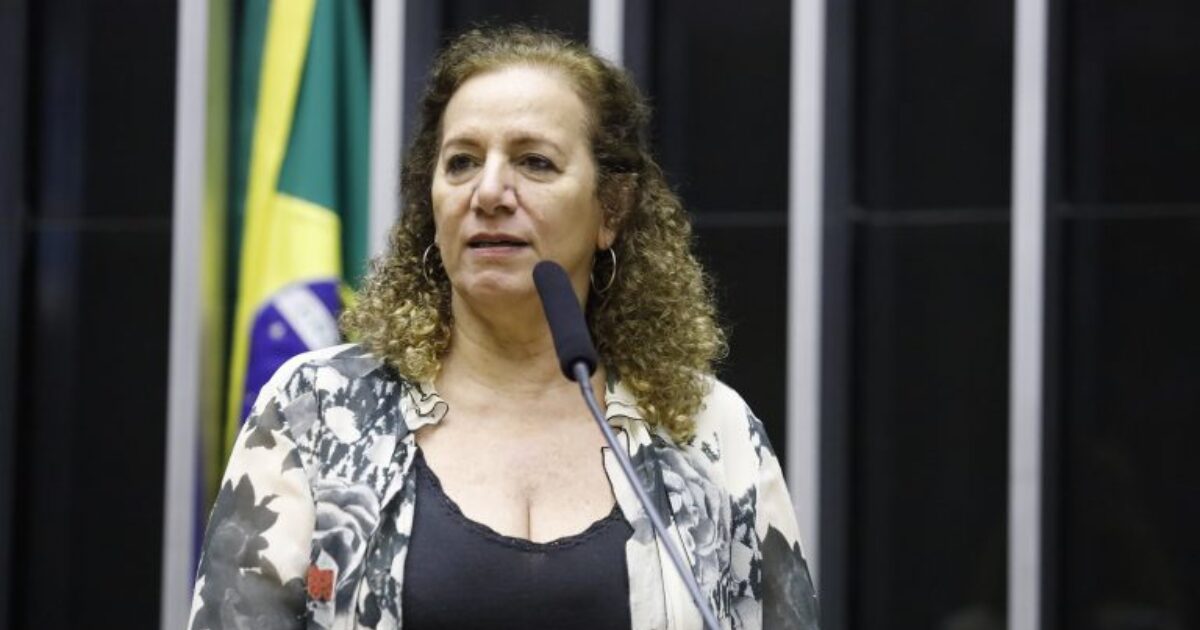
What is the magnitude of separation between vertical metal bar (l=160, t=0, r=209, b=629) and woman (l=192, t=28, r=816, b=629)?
4175 millimetres

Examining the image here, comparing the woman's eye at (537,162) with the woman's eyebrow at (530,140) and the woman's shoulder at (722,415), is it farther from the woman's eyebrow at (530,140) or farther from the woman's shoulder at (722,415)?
the woman's shoulder at (722,415)

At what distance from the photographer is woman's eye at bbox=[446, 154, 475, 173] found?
3.23m

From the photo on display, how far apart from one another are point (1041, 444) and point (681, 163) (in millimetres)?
1420

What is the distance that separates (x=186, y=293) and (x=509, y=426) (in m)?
4.50

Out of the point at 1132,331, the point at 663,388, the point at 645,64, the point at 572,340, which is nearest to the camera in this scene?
the point at 572,340

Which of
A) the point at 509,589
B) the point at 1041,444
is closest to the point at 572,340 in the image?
the point at 509,589

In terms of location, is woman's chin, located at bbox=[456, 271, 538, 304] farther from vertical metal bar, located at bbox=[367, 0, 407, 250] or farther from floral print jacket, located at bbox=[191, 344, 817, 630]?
vertical metal bar, located at bbox=[367, 0, 407, 250]

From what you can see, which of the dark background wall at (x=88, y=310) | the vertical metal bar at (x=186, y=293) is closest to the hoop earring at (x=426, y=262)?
the vertical metal bar at (x=186, y=293)

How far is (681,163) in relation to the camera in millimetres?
7414

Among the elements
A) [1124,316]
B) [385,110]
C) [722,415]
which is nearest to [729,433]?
[722,415]

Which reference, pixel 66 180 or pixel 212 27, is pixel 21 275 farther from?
pixel 212 27

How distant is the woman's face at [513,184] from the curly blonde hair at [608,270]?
0.04 meters

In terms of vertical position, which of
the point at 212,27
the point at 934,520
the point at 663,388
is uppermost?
the point at 212,27

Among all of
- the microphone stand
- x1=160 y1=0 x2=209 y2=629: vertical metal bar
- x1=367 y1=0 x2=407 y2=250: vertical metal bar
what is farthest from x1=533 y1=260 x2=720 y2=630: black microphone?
x1=160 y1=0 x2=209 y2=629: vertical metal bar
